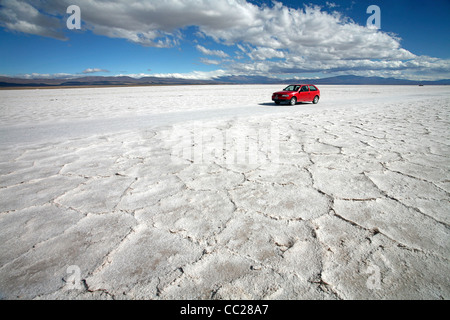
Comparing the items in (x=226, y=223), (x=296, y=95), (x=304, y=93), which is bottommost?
(x=226, y=223)

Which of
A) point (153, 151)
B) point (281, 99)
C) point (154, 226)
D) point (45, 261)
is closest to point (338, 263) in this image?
point (154, 226)

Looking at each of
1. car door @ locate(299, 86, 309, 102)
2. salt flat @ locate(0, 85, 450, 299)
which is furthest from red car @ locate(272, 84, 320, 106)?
salt flat @ locate(0, 85, 450, 299)

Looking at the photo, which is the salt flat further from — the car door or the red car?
the car door

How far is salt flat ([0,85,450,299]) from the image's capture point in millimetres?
1276

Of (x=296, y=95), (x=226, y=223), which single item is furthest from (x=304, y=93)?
(x=226, y=223)

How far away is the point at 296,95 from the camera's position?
11562 mm

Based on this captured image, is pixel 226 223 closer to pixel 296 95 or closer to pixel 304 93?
pixel 296 95

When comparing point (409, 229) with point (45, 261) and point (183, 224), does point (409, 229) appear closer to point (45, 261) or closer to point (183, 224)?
point (183, 224)

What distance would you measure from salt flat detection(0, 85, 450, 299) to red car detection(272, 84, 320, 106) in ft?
26.4

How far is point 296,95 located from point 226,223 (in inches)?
441

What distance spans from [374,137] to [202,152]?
3.57m

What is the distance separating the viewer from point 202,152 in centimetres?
368

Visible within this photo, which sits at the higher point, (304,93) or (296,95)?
(304,93)

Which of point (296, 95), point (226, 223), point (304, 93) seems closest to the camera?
point (226, 223)
